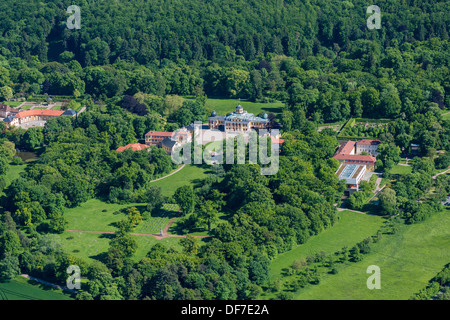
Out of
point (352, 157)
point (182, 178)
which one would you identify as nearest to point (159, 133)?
point (182, 178)

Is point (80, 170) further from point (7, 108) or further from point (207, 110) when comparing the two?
point (7, 108)

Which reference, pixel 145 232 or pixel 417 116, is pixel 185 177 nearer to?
pixel 145 232

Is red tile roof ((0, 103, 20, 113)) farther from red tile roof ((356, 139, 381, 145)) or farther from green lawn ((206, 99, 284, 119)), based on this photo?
red tile roof ((356, 139, 381, 145))

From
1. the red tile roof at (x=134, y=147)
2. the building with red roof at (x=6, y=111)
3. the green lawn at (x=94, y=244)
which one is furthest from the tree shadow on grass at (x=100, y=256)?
the building with red roof at (x=6, y=111)

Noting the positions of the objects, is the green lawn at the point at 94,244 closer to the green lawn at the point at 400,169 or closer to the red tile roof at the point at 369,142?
the green lawn at the point at 400,169

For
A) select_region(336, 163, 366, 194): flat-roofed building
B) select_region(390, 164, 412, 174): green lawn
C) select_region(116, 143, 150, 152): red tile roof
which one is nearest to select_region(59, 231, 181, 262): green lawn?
select_region(116, 143, 150, 152): red tile roof

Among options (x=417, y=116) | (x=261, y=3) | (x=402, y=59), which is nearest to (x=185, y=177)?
(x=417, y=116)
